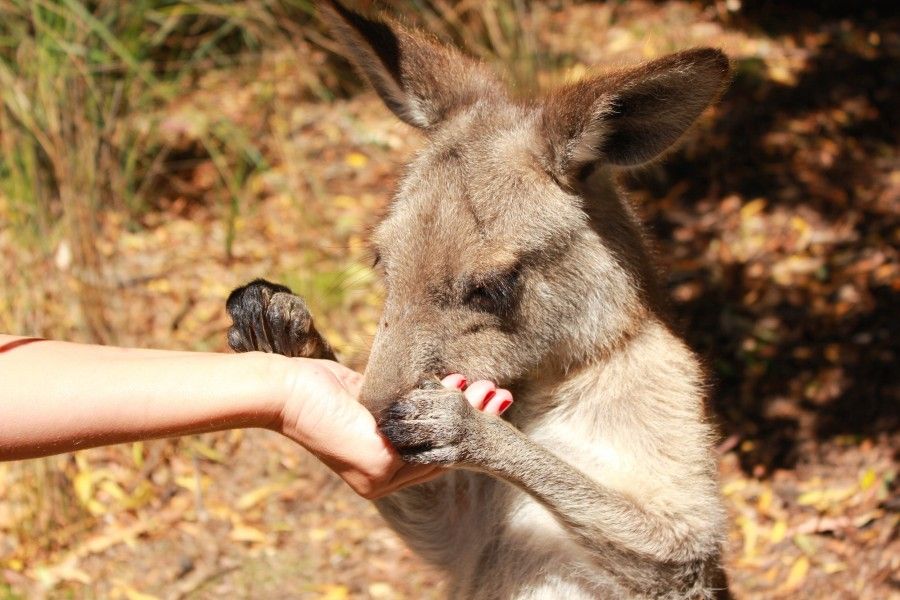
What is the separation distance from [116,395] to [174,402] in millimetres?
159

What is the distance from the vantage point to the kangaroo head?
120 inches

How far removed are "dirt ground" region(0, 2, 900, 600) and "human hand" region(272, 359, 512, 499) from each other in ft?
3.17

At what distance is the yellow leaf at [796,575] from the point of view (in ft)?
15.6

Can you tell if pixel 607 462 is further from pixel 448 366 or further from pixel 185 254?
pixel 185 254

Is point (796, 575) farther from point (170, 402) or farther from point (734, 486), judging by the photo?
point (170, 402)

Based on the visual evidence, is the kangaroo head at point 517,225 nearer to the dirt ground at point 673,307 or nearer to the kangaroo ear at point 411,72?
the kangaroo ear at point 411,72

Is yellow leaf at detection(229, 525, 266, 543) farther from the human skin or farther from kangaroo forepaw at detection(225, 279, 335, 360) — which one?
the human skin

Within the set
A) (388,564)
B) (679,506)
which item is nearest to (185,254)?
(388,564)

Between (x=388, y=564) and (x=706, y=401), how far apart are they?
209 cm

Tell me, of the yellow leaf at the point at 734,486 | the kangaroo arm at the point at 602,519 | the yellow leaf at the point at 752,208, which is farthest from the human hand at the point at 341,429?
the yellow leaf at the point at 752,208

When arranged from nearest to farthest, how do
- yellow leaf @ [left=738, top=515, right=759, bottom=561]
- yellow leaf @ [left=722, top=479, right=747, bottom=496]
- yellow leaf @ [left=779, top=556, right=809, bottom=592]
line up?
1. yellow leaf @ [left=779, top=556, right=809, bottom=592]
2. yellow leaf @ [left=738, top=515, right=759, bottom=561]
3. yellow leaf @ [left=722, top=479, right=747, bottom=496]

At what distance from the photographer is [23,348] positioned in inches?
114

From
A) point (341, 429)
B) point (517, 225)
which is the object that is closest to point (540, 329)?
point (517, 225)

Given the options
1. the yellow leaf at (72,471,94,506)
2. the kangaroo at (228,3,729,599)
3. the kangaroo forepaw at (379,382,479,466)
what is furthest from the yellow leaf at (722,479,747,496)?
the yellow leaf at (72,471,94,506)
